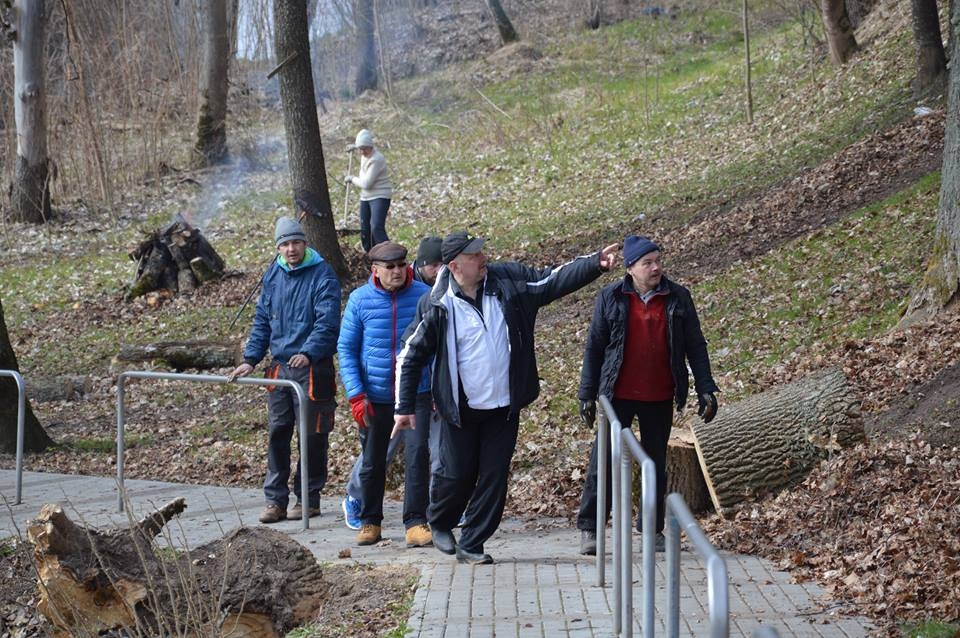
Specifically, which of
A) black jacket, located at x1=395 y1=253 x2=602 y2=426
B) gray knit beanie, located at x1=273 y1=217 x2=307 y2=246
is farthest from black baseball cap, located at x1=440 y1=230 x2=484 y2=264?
gray knit beanie, located at x1=273 y1=217 x2=307 y2=246

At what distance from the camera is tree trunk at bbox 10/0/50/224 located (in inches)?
895

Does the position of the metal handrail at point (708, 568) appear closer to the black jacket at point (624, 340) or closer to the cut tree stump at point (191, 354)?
the black jacket at point (624, 340)

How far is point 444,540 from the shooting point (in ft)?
23.2

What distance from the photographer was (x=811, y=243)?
13.8 m

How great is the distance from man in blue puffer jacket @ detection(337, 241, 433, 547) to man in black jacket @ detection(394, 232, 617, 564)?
2.40 feet

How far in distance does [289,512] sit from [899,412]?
4466 mm

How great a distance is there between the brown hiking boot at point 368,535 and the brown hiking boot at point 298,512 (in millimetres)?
994

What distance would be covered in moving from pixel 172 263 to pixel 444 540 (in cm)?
1244

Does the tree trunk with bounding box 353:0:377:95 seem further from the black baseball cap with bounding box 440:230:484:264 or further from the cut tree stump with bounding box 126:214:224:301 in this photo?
the black baseball cap with bounding box 440:230:484:264

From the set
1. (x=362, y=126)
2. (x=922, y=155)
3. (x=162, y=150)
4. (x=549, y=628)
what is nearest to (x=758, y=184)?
(x=922, y=155)

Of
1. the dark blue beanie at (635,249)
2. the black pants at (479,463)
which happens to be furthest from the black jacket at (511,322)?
the dark blue beanie at (635,249)

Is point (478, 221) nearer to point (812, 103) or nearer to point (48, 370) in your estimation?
point (812, 103)

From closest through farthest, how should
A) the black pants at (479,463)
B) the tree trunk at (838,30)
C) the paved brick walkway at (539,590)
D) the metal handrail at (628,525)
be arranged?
the metal handrail at (628,525)
the paved brick walkway at (539,590)
the black pants at (479,463)
the tree trunk at (838,30)

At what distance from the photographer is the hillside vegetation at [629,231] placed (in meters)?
9.58
